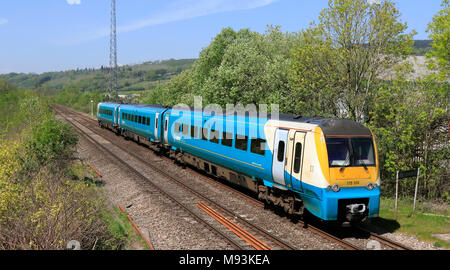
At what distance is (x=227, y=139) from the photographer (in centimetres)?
1642

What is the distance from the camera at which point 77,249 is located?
8.77 metres

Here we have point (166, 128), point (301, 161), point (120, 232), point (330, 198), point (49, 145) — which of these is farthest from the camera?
point (166, 128)

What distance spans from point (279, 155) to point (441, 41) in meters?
10.4

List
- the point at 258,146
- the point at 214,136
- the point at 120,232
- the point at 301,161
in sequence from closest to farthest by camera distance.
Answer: the point at 301,161
the point at 120,232
the point at 258,146
the point at 214,136

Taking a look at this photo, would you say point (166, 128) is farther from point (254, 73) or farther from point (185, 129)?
point (254, 73)

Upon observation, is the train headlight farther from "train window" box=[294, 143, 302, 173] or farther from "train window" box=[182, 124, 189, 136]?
"train window" box=[182, 124, 189, 136]

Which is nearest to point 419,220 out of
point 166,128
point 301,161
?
point 301,161

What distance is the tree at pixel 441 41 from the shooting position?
56.0 feet

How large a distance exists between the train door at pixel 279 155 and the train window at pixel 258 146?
→ 75 cm

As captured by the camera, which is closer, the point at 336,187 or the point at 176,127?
the point at 336,187
